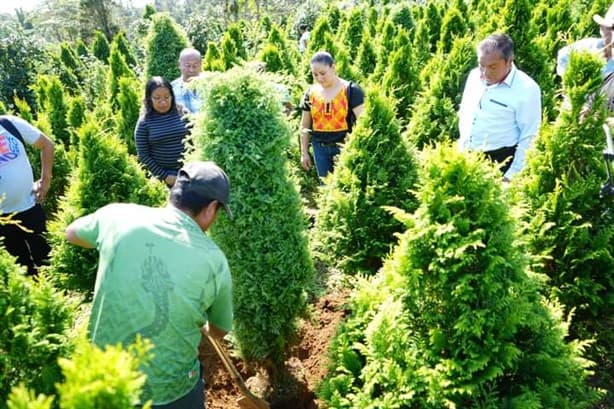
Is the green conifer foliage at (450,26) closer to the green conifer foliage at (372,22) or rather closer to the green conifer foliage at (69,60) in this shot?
the green conifer foliage at (372,22)

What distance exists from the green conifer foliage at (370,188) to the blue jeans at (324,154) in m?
1.10

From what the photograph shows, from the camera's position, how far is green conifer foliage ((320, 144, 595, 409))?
2.25 metres

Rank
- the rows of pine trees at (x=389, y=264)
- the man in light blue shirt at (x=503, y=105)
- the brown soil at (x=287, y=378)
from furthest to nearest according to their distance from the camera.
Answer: the man in light blue shirt at (x=503, y=105) → the brown soil at (x=287, y=378) → the rows of pine trees at (x=389, y=264)

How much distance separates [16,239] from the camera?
167 inches

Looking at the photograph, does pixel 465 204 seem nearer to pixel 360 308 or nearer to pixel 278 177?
pixel 360 308

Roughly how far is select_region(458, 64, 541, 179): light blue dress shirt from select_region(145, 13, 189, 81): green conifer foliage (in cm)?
770

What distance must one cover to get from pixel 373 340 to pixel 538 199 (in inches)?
77.5

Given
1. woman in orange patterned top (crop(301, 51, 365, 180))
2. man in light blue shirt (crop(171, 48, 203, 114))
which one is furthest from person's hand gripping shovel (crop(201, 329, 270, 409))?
man in light blue shirt (crop(171, 48, 203, 114))

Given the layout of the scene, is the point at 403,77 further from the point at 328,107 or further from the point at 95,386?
the point at 95,386

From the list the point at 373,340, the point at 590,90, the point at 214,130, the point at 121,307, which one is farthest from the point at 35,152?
the point at 590,90

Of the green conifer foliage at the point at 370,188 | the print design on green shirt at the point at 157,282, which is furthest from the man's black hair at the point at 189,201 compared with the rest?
the green conifer foliage at the point at 370,188

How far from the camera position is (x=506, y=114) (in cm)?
425

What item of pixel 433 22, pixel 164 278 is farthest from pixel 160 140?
pixel 433 22

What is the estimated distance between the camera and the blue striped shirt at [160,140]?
494 cm
